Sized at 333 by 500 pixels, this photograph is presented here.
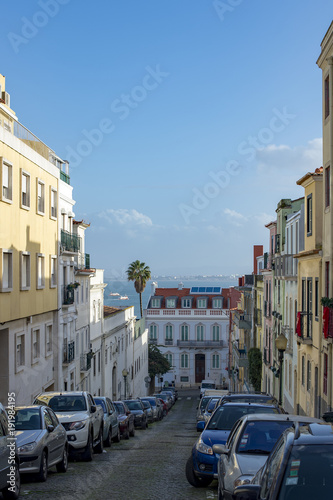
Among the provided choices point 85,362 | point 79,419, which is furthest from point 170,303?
point 79,419

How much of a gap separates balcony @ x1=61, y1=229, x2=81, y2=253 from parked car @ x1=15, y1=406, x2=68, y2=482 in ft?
75.2

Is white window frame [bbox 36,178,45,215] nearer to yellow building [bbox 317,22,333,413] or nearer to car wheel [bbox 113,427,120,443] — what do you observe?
car wheel [bbox 113,427,120,443]

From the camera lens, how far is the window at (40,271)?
31.2 m

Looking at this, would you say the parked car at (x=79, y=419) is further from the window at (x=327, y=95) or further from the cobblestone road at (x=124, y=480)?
the window at (x=327, y=95)

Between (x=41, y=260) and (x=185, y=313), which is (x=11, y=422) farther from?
(x=185, y=313)

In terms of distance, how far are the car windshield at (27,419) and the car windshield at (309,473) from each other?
8.42m

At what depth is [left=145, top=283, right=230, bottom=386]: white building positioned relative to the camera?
9331 centimetres

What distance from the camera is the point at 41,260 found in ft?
105

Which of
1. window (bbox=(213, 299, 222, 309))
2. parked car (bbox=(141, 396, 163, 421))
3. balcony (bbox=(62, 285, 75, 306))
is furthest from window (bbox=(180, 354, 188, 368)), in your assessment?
balcony (bbox=(62, 285, 75, 306))

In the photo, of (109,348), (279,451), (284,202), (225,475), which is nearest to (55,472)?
(225,475)

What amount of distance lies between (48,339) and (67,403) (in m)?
16.7

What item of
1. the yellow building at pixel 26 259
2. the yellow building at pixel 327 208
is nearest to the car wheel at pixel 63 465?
the yellow building at pixel 26 259

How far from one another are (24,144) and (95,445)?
47.4 feet

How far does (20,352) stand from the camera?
93.1ft
